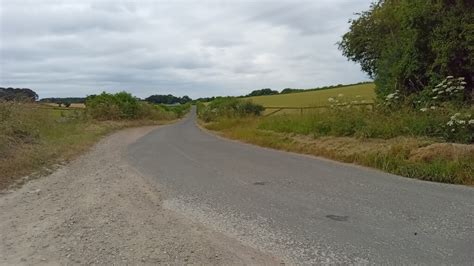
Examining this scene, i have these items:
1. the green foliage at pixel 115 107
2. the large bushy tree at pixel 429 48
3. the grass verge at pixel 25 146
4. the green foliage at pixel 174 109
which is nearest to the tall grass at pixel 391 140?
the large bushy tree at pixel 429 48

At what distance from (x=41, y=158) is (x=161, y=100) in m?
141

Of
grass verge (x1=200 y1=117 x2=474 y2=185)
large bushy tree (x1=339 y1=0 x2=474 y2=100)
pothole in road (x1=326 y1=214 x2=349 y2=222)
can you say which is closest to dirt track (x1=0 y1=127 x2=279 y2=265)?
pothole in road (x1=326 y1=214 x2=349 y2=222)

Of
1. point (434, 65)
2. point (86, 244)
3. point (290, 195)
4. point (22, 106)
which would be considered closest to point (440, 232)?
point (290, 195)

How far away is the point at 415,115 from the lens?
43.6ft

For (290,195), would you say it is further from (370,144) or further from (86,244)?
(370,144)

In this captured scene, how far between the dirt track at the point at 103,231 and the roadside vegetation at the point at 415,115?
6.20m

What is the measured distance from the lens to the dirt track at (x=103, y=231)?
4801mm

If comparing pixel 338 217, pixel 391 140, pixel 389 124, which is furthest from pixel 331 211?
pixel 389 124

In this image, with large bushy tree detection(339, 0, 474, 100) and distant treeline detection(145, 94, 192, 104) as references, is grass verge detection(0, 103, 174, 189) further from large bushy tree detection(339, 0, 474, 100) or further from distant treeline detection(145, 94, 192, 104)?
distant treeline detection(145, 94, 192, 104)

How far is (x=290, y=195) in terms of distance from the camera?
8.05 m

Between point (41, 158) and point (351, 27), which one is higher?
point (351, 27)

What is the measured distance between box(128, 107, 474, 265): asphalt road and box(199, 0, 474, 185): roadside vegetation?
87cm

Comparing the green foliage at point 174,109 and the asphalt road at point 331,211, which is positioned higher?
the asphalt road at point 331,211

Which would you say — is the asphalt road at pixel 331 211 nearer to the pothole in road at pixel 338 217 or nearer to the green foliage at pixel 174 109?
the pothole in road at pixel 338 217
